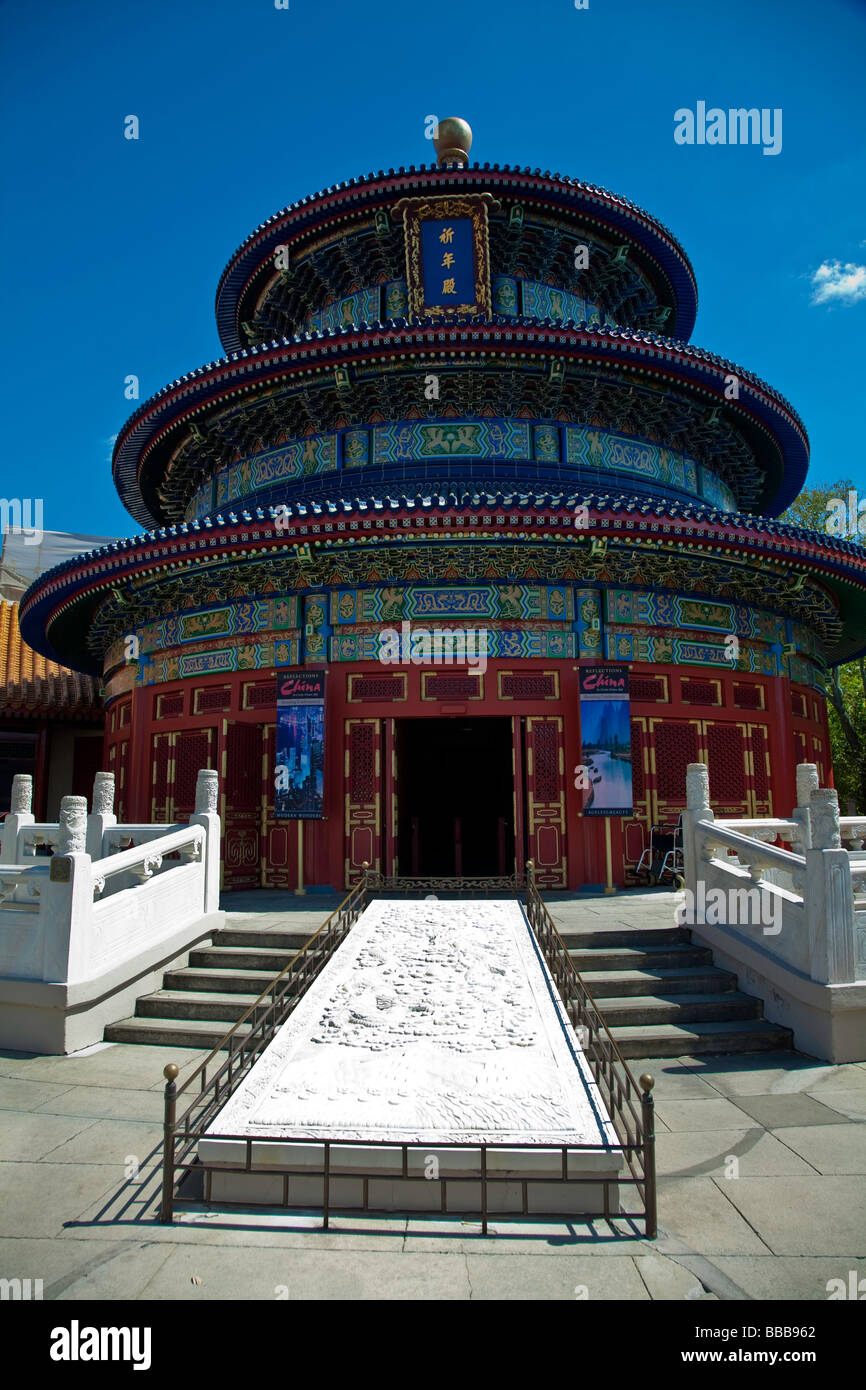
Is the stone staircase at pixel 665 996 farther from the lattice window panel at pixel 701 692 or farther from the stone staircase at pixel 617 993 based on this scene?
the lattice window panel at pixel 701 692

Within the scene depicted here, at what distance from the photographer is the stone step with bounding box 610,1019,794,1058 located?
7.59 m

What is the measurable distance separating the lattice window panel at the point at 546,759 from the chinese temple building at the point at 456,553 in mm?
36

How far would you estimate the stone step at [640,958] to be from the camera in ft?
29.3

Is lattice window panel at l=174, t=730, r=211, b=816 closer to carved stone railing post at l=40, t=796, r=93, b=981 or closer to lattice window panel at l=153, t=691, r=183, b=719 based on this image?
lattice window panel at l=153, t=691, r=183, b=719

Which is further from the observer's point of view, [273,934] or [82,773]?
[82,773]

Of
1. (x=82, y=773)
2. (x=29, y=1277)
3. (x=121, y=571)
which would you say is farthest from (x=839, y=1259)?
(x=82, y=773)

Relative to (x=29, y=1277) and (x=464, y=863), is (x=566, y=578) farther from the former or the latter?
(x=29, y=1277)

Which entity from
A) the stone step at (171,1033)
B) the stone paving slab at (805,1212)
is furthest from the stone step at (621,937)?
the stone paving slab at (805,1212)

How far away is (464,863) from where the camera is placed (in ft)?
66.0

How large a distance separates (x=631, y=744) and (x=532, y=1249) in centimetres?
961

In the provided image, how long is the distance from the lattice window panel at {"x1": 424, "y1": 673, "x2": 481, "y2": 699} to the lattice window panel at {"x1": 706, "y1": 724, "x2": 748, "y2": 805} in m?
4.26

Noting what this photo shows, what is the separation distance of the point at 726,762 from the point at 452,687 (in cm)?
508

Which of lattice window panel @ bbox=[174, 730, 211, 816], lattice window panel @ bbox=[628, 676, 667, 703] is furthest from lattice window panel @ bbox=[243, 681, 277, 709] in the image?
lattice window panel @ bbox=[628, 676, 667, 703]

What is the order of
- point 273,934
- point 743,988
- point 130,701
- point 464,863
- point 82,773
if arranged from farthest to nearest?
point 82,773, point 464,863, point 130,701, point 273,934, point 743,988
